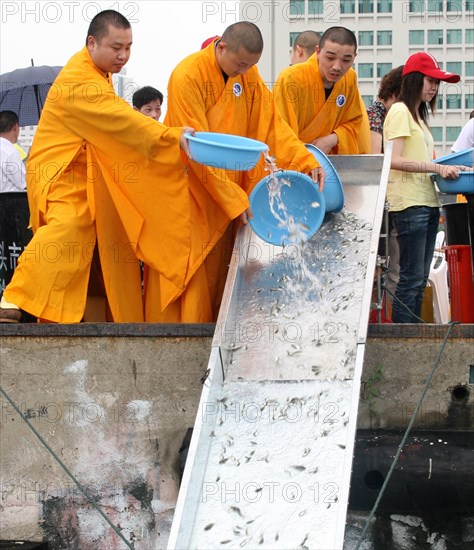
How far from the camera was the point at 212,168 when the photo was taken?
6875 millimetres

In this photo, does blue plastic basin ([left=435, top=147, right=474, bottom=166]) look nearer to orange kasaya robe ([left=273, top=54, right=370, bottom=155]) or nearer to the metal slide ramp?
the metal slide ramp

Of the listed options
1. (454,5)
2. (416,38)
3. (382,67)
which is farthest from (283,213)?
(454,5)

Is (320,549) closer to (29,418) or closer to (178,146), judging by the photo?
(29,418)

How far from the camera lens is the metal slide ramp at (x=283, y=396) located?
5277 millimetres

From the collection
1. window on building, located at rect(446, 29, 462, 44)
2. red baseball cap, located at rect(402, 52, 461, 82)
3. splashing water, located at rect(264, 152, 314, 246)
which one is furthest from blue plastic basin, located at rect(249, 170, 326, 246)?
window on building, located at rect(446, 29, 462, 44)

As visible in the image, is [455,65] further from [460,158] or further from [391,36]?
[460,158]

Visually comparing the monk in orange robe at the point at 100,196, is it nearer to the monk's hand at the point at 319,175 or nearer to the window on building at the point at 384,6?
the monk's hand at the point at 319,175

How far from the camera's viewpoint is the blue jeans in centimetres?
763

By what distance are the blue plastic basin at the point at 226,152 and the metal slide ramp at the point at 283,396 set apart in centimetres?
70

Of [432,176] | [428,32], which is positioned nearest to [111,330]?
[432,176]

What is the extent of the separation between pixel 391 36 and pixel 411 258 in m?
96.1

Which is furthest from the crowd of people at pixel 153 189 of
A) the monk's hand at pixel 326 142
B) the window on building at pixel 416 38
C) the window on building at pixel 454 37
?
the window on building at pixel 416 38

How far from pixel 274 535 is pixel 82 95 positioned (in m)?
3.09

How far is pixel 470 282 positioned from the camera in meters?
8.04
